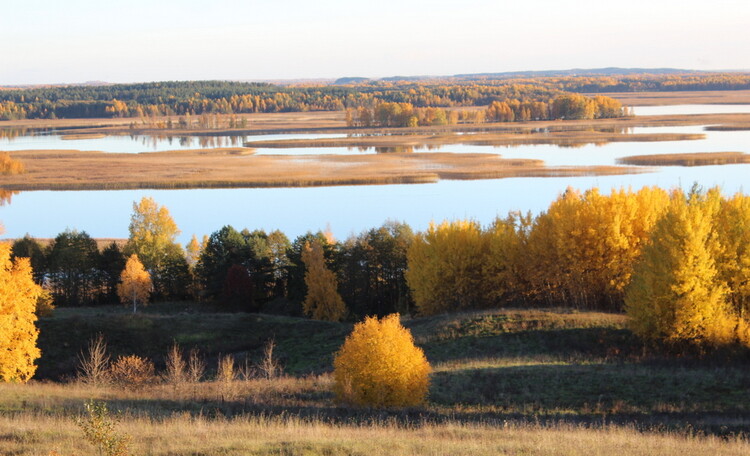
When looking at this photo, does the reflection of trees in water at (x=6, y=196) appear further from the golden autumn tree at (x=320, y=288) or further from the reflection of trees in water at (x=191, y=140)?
A: the golden autumn tree at (x=320, y=288)

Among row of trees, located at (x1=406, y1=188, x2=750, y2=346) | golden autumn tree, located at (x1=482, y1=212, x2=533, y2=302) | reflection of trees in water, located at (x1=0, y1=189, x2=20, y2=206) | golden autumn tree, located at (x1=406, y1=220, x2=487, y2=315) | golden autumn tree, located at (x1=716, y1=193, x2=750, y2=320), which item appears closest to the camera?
row of trees, located at (x1=406, y1=188, x2=750, y2=346)

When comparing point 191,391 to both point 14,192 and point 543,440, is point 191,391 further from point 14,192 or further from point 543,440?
point 14,192

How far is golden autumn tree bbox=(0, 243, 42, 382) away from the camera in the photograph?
2145cm

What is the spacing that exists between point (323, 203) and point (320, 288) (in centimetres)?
2413

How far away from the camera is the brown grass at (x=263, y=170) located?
7406 centimetres

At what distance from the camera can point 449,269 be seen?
3653cm

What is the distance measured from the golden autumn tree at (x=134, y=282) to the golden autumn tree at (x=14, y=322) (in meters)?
18.2

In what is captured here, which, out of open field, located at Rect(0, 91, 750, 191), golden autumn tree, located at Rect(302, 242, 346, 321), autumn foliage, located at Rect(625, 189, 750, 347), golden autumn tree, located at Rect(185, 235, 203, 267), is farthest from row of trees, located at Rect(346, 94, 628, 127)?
autumn foliage, located at Rect(625, 189, 750, 347)

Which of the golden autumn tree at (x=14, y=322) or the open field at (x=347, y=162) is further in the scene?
the open field at (x=347, y=162)

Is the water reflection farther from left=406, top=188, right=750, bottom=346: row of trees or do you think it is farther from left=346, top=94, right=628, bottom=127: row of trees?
left=346, top=94, right=628, bottom=127: row of trees

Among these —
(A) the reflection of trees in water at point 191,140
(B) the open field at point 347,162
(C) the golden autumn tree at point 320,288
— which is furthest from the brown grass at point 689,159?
(A) the reflection of trees in water at point 191,140

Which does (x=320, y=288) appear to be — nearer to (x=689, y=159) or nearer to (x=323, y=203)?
(x=323, y=203)

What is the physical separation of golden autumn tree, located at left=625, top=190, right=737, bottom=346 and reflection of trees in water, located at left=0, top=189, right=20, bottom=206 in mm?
59411

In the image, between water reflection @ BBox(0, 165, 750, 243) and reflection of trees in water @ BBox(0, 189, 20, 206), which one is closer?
water reflection @ BBox(0, 165, 750, 243)
